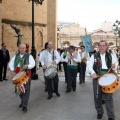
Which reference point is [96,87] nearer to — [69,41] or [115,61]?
[115,61]

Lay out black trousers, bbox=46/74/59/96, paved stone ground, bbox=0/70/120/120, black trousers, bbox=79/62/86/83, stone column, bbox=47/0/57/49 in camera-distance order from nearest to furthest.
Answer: paved stone ground, bbox=0/70/120/120, black trousers, bbox=46/74/59/96, black trousers, bbox=79/62/86/83, stone column, bbox=47/0/57/49

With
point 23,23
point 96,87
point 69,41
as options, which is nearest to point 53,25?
point 23,23

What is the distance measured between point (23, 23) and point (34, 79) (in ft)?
30.9

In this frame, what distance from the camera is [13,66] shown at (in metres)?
7.72

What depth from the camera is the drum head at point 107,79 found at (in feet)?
20.2

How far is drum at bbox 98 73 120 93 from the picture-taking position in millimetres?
6109

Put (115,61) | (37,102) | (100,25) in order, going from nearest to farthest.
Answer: (115,61) < (37,102) < (100,25)

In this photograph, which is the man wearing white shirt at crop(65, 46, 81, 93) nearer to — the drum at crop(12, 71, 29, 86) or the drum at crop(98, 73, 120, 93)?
the drum at crop(12, 71, 29, 86)

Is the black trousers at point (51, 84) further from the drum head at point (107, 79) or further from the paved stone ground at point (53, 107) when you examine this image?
the drum head at point (107, 79)

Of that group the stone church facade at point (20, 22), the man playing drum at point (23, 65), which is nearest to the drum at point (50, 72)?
the man playing drum at point (23, 65)

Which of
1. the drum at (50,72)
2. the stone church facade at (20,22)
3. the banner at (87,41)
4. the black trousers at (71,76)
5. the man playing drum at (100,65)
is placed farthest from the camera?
the stone church facade at (20,22)

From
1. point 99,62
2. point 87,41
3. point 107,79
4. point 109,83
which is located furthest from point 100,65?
A: point 87,41

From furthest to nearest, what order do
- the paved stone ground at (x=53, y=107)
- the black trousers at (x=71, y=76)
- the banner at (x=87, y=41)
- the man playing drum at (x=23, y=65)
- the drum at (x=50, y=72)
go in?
the banner at (x=87, y=41), the black trousers at (x=71, y=76), the drum at (x=50, y=72), the man playing drum at (x=23, y=65), the paved stone ground at (x=53, y=107)

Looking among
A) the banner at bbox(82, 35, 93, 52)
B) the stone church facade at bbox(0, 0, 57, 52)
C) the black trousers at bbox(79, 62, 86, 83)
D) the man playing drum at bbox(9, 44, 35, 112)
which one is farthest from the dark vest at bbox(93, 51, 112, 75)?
the stone church facade at bbox(0, 0, 57, 52)
